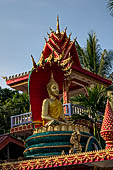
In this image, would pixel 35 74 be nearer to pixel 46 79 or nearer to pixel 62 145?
pixel 46 79

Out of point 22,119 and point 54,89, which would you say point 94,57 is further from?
point 54,89

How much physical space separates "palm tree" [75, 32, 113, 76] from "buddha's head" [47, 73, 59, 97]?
12.6m

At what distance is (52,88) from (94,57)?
13371 mm

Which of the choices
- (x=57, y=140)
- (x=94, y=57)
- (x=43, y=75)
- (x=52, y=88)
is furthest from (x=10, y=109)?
(x=57, y=140)

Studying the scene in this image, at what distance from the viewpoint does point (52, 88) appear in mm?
10633

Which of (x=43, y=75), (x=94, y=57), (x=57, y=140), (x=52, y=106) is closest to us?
(x=57, y=140)

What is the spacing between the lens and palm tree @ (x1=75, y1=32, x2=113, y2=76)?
23.5 metres

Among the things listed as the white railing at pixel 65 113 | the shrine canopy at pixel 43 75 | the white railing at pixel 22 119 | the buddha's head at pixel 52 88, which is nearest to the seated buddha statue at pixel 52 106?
the buddha's head at pixel 52 88

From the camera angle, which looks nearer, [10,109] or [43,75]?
[43,75]

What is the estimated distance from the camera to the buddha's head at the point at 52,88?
10625 mm

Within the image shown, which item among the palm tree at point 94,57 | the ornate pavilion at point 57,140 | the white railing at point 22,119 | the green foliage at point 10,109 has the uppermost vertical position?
the palm tree at point 94,57

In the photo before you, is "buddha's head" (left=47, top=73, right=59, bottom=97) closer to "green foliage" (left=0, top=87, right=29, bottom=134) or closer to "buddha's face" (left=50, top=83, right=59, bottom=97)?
"buddha's face" (left=50, top=83, right=59, bottom=97)

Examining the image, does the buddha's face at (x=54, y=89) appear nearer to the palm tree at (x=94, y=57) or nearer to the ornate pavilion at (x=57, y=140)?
the ornate pavilion at (x=57, y=140)

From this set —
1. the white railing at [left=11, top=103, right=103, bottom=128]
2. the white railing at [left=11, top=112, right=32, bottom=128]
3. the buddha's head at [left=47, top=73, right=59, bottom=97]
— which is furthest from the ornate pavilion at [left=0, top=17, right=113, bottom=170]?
the white railing at [left=11, top=112, right=32, bottom=128]
